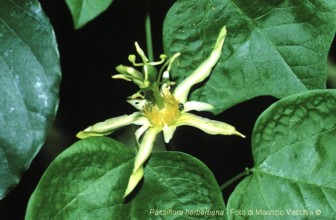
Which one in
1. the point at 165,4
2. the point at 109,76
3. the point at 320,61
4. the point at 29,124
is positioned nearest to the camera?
the point at 29,124

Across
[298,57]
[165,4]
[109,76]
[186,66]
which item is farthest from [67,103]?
[298,57]

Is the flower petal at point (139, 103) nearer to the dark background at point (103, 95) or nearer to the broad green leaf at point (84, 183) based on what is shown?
the broad green leaf at point (84, 183)

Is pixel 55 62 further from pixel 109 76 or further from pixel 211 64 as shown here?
pixel 109 76

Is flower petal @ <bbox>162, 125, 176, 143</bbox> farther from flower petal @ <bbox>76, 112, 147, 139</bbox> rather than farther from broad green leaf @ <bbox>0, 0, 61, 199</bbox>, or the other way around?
broad green leaf @ <bbox>0, 0, 61, 199</bbox>

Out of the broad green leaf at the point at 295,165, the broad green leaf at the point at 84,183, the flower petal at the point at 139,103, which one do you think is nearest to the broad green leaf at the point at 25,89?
the broad green leaf at the point at 84,183

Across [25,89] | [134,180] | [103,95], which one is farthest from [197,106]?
[103,95]

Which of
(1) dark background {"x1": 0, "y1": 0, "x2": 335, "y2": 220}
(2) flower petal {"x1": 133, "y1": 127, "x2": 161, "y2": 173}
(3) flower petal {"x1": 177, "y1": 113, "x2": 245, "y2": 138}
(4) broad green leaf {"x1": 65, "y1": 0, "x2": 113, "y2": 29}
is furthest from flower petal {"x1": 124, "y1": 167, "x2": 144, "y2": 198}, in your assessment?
(1) dark background {"x1": 0, "y1": 0, "x2": 335, "y2": 220}
